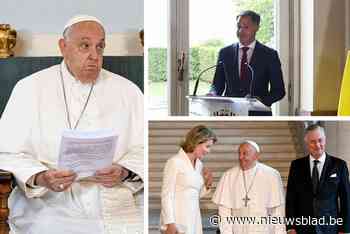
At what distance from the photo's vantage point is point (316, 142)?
5.45 feet

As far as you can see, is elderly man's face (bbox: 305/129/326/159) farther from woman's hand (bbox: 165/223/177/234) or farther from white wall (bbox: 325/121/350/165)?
woman's hand (bbox: 165/223/177/234)

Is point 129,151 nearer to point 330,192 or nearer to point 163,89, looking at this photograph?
point 163,89

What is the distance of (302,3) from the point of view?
1705 mm

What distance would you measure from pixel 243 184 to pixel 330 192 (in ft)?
0.74

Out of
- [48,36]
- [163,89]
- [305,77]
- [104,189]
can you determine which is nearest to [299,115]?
[305,77]

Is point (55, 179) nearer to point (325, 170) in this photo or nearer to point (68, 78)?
point (68, 78)

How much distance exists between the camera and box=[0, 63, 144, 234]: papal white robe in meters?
1.64

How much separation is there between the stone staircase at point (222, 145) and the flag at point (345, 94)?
0.42 ft

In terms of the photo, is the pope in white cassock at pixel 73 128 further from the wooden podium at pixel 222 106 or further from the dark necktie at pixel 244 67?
the dark necktie at pixel 244 67

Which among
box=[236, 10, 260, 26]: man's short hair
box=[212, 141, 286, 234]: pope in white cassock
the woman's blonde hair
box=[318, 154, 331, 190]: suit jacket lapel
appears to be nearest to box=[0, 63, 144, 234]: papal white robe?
the woman's blonde hair

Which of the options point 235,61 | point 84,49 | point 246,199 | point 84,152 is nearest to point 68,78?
point 84,49

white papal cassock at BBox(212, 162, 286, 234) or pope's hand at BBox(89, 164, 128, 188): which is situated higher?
pope's hand at BBox(89, 164, 128, 188)

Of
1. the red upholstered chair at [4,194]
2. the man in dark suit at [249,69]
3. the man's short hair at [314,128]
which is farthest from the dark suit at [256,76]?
the red upholstered chair at [4,194]

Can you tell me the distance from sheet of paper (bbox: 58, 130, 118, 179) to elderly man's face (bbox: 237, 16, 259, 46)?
17.5 inches
